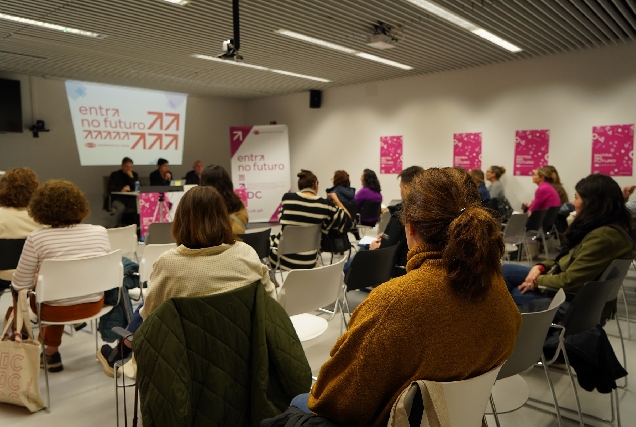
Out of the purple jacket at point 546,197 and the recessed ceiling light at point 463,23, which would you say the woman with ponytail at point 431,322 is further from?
the purple jacket at point 546,197

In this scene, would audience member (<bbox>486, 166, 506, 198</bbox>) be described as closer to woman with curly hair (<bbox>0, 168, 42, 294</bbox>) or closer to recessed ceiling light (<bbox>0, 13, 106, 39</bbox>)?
recessed ceiling light (<bbox>0, 13, 106, 39</bbox>)

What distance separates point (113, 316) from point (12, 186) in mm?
1279

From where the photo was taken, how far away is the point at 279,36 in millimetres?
6336

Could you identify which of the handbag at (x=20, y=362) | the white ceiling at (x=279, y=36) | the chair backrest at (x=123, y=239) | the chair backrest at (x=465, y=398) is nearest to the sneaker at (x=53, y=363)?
the handbag at (x=20, y=362)

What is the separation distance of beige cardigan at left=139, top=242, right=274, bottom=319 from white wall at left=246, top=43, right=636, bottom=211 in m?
7.11

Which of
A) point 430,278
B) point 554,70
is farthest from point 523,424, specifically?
point 554,70

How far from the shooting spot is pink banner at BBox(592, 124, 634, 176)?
279 inches

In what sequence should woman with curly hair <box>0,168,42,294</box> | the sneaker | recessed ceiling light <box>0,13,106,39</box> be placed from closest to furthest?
the sneaker < woman with curly hair <box>0,168,42,294</box> < recessed ceiling light <box>0,13,106,39</box>

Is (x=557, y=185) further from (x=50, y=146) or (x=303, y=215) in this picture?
(x=50, y=146)

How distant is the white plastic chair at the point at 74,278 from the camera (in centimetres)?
273

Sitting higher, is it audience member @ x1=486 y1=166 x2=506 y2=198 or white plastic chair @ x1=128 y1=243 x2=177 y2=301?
audience member @ x1=486 y1=166 x2=506 y2=198

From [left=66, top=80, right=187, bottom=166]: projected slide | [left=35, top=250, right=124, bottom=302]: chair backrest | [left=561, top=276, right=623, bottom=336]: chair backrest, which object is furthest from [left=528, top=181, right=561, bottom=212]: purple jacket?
[left=66, top=80, right=187, bottom=166]: projected slide

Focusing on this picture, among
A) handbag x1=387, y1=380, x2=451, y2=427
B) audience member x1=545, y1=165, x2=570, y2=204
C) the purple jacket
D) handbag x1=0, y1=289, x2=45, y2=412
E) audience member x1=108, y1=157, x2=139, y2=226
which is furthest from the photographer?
audience member x1=108, y1=157, x2=139, y2=226

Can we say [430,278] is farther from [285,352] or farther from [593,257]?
[593,257]
